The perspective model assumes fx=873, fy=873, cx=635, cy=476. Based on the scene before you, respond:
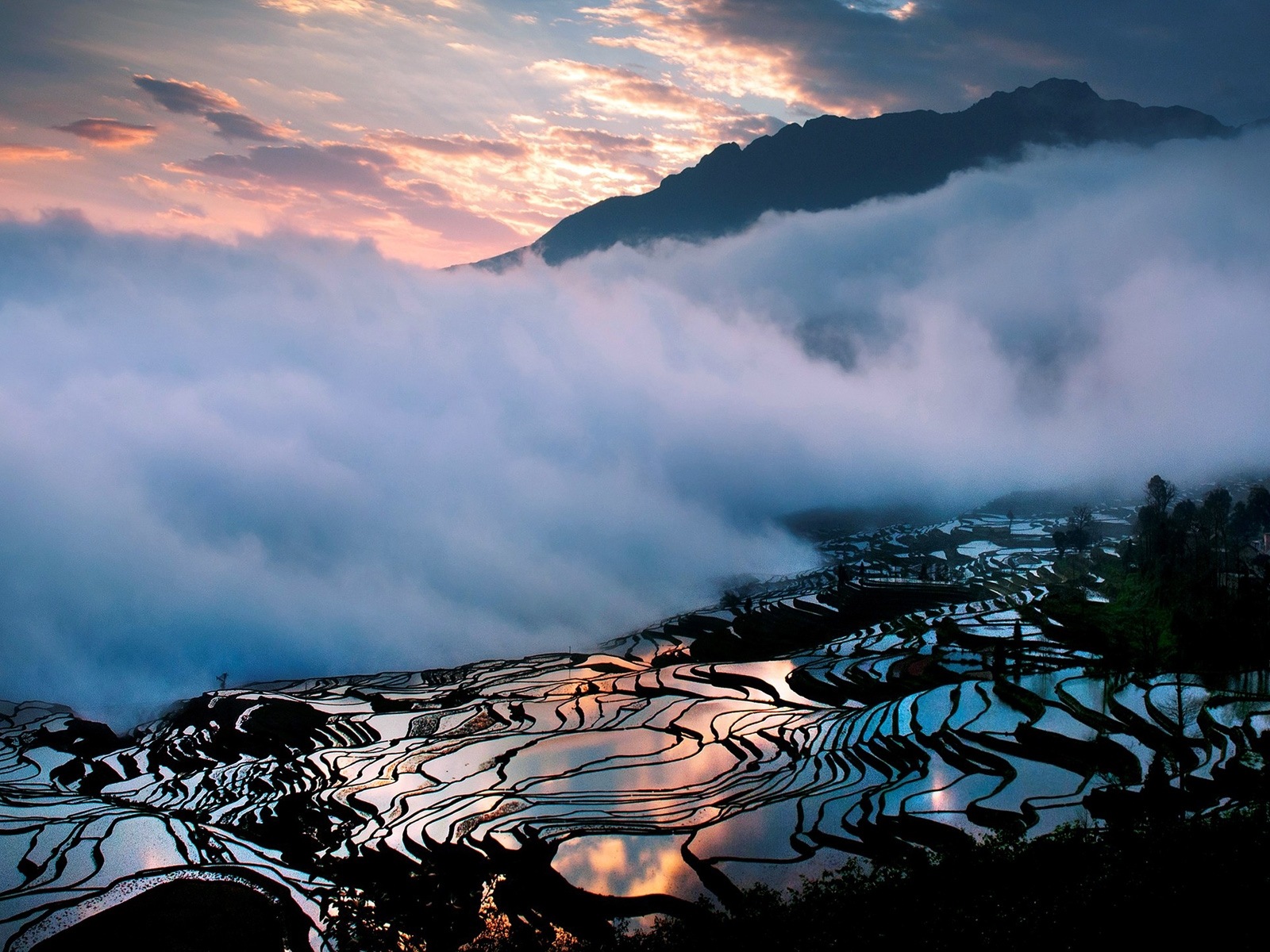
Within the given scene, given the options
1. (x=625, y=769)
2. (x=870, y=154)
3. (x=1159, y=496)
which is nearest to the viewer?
(x=625, y=769)

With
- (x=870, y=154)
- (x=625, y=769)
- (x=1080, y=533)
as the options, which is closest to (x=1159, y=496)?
(x=1080, y=533)

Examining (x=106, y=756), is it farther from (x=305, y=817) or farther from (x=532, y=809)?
(x=532, y=809)

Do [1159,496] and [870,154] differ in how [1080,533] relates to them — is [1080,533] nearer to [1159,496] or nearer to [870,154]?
[1159,496]

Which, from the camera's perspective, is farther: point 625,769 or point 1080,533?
point 1080,533

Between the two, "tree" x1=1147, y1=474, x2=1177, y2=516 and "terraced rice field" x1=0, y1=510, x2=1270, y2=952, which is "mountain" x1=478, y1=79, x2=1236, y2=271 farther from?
"terraced rice field" x1=0, y1=510, x2=1270, y2=952

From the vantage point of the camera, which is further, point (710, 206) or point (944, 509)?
point (710, 206)

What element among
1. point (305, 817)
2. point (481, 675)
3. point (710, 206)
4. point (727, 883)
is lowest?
point (481, 675)

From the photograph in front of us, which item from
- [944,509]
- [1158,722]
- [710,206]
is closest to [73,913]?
[1158,722]

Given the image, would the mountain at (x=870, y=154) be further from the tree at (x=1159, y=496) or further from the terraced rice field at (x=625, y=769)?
the terraced rice field at (x=625, y=769)

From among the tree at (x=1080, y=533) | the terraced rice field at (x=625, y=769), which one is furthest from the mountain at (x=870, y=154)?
the terraced rice field at (x=625, y=769)
